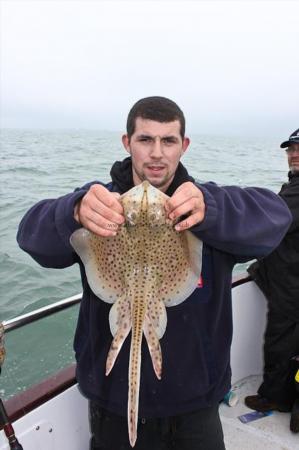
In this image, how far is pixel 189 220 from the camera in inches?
70.6

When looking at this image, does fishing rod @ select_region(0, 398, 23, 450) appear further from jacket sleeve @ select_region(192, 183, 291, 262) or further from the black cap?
the black cap

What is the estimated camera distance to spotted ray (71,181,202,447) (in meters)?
1.75

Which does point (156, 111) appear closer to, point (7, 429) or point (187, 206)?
point (187, 206)

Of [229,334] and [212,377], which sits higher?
[229,334]

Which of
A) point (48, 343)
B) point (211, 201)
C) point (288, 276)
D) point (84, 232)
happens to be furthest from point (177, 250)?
point (48, 343)

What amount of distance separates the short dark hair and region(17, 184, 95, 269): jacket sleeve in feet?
2.12

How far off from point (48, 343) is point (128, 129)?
5.51 meters

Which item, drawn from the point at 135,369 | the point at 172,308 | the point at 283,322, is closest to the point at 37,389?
the point at 172,308

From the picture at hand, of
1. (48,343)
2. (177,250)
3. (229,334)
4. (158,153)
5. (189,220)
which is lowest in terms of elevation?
(48,343)

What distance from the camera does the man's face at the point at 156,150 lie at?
7.76ft

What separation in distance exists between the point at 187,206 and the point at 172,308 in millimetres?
725

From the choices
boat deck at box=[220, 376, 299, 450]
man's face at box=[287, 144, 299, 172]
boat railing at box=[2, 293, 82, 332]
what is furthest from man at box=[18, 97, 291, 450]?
man's face at box=[287, 144, 299, 172]

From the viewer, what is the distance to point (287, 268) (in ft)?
13.0

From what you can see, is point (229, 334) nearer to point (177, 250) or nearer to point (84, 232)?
point (177, 250)
